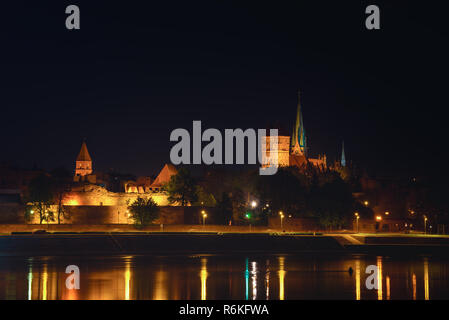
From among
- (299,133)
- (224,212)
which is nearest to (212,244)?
(224,212)

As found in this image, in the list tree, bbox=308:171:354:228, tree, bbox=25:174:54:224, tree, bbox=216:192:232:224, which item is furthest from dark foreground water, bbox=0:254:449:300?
tree, bbox=216:192:232:224

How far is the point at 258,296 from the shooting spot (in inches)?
1163

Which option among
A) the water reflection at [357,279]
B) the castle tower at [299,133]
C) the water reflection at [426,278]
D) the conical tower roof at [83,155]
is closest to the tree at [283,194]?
the water reflection at [426,278]

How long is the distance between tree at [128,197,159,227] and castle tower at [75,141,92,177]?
5214 cm

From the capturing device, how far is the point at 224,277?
3522 centimetres

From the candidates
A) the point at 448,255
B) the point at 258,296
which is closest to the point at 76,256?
the point at 258,296

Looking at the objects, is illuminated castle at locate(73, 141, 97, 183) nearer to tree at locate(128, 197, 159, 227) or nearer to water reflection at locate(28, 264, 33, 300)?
tree at locate(128, 197, 159, 227)

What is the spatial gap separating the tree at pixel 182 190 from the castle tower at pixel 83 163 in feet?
152

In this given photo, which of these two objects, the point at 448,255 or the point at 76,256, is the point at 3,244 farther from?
the point at 448,255

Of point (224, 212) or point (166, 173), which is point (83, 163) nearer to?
point (166, 173)

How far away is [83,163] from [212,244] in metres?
78.5

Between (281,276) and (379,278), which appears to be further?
(281,276)

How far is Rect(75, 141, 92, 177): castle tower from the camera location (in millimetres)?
127312
